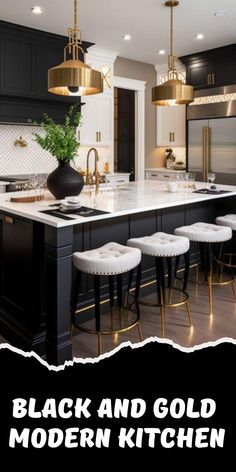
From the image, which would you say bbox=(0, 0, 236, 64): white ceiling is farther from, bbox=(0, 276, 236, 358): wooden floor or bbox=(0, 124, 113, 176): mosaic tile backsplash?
bbox=(0, 276, 236, 358): wooden floor

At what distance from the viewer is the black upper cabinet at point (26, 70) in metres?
4.98

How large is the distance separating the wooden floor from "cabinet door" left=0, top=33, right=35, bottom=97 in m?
3.19

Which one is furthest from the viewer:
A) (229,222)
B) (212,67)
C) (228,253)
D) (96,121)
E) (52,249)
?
(96,121)

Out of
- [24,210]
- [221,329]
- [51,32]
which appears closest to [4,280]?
[24,210]

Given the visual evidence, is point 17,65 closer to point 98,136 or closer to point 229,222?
point 98,136

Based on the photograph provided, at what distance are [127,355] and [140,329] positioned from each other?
68cm

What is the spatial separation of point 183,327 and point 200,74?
15.2 feet

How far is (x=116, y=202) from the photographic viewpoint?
10.3ft

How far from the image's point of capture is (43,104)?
5.43 metres

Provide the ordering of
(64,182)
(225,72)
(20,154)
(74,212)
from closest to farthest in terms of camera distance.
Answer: (74,212) → (64,182) → (20,154) → (225,72)

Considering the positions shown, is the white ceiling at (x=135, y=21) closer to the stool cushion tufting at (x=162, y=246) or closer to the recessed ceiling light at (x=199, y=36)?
the recessed ceiling light at (x=199, y=36)

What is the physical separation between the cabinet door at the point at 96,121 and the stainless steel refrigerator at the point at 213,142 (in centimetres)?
128

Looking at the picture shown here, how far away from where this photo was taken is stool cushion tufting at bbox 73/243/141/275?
7.97ft

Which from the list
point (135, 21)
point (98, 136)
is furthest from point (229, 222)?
point (98, 136)
